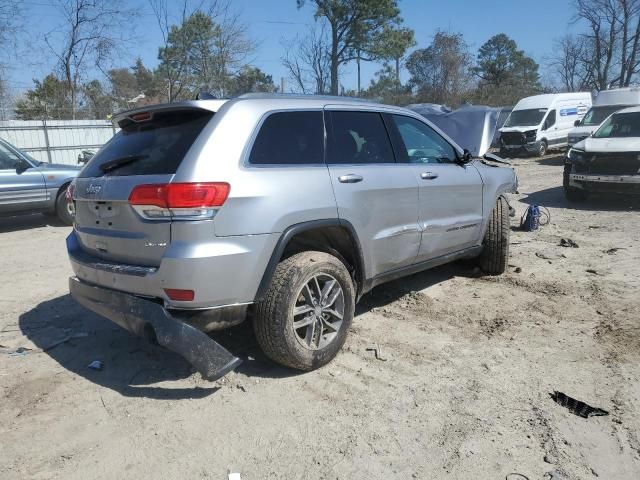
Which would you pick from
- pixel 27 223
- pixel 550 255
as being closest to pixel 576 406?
pixel 550 255

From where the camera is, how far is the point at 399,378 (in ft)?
10.9

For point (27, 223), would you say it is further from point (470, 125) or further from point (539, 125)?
point (539, 125)

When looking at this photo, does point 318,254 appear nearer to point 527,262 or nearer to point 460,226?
point 460,226

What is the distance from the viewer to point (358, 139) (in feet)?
12.4

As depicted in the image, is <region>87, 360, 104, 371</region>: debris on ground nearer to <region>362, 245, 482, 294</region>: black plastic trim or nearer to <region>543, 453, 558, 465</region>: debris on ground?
<region>362, 245, 482, 294</region>: black plastic trim

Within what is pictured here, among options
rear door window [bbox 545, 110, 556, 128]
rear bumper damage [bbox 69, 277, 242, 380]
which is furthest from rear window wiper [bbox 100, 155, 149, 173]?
rear door window [bbox 545, 110, 556, 128]

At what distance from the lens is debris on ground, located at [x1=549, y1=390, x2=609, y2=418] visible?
2.86 meters

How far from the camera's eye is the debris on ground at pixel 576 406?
113 inches

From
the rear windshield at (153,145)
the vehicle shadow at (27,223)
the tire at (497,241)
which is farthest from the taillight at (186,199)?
the vehicle shadow at (27,223)

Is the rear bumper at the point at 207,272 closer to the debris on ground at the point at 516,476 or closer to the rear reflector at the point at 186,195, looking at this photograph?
the rear reflector at the point at 186,195

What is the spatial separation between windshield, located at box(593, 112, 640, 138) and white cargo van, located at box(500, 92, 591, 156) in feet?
31.9

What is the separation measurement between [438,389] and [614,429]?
37.8 inches

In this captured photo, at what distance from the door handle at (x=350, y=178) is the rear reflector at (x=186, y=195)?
0.90 m

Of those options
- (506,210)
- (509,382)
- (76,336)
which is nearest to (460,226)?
(506,210)
